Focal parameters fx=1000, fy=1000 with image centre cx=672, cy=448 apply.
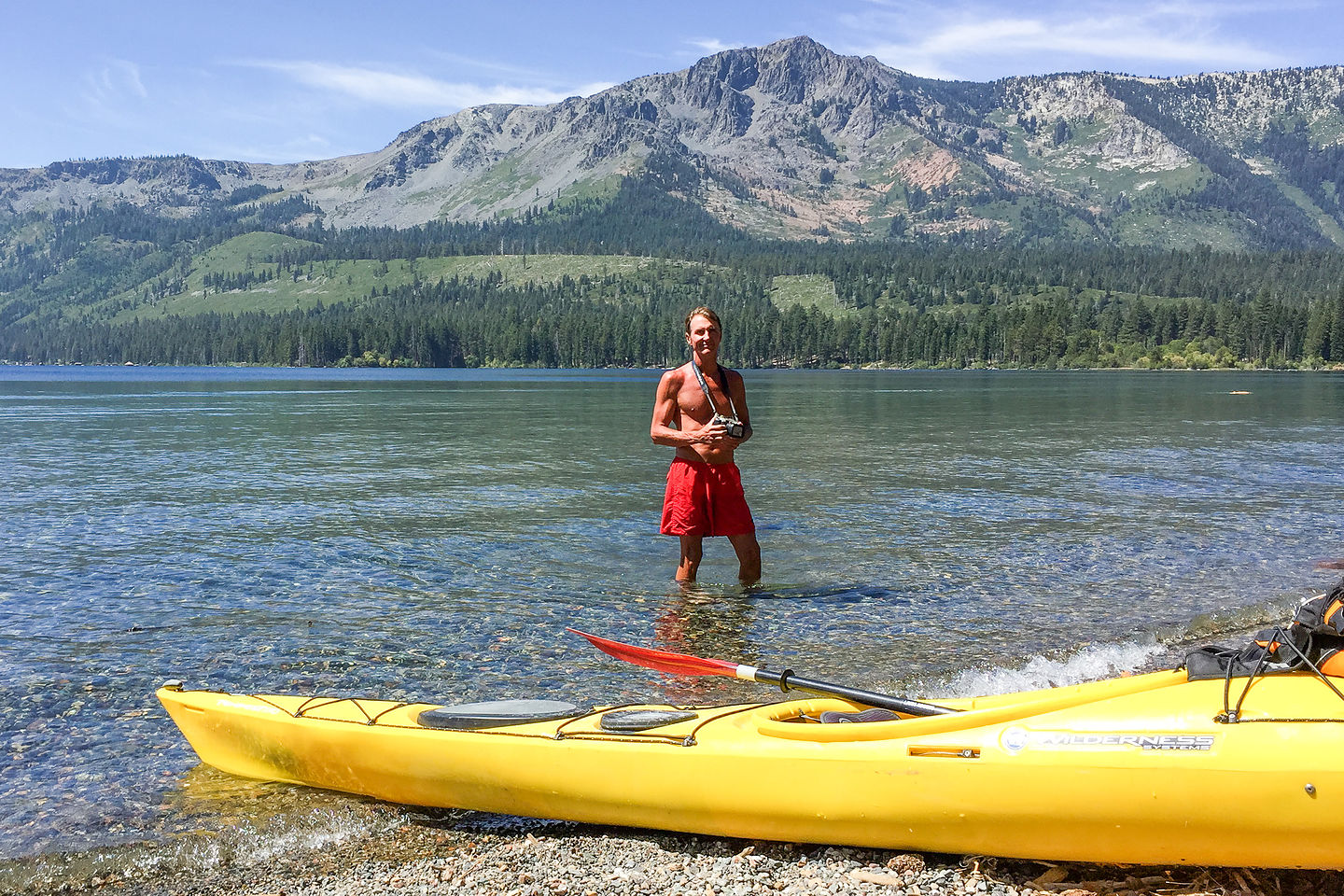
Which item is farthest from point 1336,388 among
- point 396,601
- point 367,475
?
point 396,601

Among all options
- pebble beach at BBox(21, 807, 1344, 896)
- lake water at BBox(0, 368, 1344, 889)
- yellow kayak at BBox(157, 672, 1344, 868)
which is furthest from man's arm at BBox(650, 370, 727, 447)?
pebble beach at BBox(21, 807, 1344, 896)

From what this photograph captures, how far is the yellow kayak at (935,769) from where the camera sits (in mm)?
5441

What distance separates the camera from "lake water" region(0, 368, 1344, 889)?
8.38 metres

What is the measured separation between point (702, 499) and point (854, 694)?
574 centimetres

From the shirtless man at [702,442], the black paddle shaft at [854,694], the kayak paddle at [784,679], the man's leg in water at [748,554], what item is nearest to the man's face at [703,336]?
the shirtless man at [702,442]

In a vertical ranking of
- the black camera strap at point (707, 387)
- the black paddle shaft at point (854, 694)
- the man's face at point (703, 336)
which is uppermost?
the man's face at point (703, 336)

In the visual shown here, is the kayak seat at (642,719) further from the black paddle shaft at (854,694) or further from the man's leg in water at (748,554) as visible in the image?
the man's leg in water at (748,554)

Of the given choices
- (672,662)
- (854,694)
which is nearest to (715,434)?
(672,662)

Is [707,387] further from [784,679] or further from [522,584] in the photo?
[784,679]

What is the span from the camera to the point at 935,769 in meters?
5.83

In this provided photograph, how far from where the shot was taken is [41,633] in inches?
469

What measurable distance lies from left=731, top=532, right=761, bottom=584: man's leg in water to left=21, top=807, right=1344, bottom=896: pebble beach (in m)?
6.69

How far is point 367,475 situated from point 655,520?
12.5 meters

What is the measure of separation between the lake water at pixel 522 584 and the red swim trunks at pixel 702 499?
124cm
